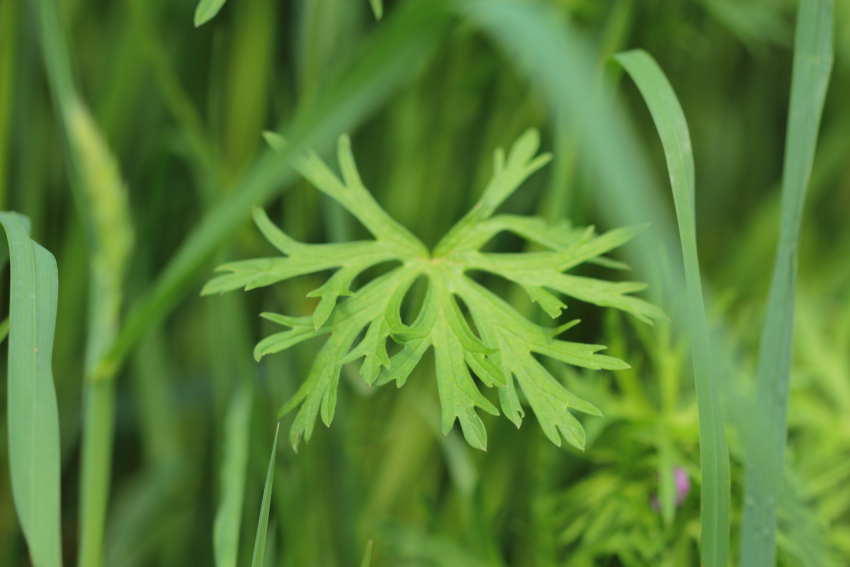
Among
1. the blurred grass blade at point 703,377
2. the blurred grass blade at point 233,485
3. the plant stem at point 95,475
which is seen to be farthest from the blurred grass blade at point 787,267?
the plant stem at point 95,475

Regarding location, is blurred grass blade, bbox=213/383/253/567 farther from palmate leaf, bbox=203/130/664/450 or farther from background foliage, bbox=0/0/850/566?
palmate leaf, bbox=203/130/664/450

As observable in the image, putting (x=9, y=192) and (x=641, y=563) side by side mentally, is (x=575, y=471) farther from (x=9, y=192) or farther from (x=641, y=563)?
(x=9, y=192)

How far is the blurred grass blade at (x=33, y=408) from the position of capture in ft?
1.31

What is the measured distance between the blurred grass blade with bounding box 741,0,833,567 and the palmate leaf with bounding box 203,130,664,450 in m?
0.10

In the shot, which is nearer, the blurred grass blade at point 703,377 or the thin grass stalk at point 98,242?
the blurred grass blade at point 703,377

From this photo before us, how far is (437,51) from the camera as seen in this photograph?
0.90 metres

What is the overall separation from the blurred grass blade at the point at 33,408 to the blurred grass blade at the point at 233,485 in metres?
0.12

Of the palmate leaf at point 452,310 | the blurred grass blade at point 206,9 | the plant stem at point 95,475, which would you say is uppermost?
the blurred grass blade at point 206,9

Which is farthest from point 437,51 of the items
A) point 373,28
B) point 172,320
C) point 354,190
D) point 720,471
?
point 720,471

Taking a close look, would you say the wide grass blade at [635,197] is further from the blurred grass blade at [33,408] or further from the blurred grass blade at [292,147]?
the blurred grass blade at [33,408]

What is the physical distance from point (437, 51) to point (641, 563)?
0.70 metres

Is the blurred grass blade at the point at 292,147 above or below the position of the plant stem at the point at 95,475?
above

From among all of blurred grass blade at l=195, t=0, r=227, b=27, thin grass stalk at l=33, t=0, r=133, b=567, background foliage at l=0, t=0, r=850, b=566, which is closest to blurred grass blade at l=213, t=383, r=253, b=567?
background foliage at l=0, t=0, r=850, b=566

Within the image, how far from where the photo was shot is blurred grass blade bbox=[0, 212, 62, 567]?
40cm
